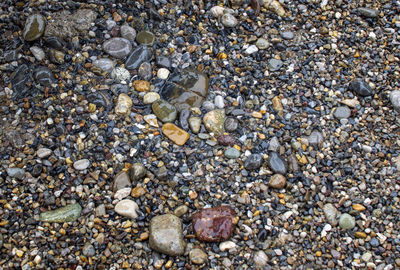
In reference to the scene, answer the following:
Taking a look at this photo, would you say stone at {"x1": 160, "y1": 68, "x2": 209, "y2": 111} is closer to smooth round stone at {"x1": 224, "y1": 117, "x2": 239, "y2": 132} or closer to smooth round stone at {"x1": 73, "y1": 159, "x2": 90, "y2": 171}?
smooth round stone at {"x1": 224, "y1": 117, "x2": 239, "y2": 132}

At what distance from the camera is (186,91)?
3.33 m

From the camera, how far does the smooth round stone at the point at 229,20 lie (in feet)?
12.2

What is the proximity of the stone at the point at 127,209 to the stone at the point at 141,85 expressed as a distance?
3.30ft

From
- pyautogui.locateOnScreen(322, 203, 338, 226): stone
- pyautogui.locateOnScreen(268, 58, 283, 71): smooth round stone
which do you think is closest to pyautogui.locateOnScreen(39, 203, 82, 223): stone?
pyautogui.locateOnScreen(322, 203, 338, 226): stone

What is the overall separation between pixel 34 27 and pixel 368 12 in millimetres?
3181

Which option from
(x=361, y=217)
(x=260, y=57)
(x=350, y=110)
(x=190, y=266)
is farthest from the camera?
(x=260, y=57)

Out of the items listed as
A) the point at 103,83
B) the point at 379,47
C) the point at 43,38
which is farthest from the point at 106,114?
the point at 379,47

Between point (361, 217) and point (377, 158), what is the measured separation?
1.81 feet

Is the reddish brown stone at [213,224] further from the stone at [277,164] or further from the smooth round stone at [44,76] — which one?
the smooth round stone at [44,76]

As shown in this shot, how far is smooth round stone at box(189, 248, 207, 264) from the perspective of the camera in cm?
266

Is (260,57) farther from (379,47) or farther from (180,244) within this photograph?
(180,244)

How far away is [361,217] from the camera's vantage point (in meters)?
2.91

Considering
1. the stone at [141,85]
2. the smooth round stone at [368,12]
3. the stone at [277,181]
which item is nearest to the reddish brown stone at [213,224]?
the stone at [277,181]

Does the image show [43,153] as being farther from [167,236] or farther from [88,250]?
[167,236]
